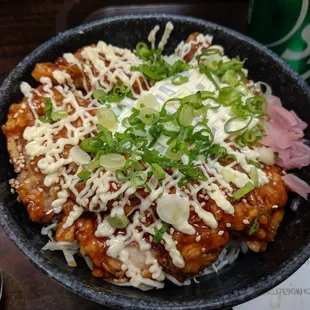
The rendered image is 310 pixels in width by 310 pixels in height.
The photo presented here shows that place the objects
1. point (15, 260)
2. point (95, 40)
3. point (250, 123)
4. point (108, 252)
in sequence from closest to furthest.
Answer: point (108, 252) → point (250, 123) → point (15, 260) → point (95, 40)

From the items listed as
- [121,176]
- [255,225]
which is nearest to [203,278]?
[255,225]

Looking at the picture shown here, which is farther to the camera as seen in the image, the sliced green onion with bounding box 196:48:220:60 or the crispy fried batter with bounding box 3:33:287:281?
the sliced green onion with bounding box 196:48:220:60

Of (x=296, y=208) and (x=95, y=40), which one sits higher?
(x=95, y=40)

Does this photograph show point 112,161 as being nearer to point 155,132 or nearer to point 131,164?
point 131,164

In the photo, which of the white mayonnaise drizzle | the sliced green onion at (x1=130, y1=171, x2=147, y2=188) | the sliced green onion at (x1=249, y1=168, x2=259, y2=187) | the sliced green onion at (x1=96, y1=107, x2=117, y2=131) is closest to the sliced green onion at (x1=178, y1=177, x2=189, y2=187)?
the white mayonnaise drizzle

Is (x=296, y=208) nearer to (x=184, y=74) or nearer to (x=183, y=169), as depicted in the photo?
(x=183, y=169)

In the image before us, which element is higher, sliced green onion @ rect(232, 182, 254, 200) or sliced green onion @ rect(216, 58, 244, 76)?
sliced green onion @ rect(216, 58, 244, 76)

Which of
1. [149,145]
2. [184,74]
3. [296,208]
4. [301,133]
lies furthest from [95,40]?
[296,208]

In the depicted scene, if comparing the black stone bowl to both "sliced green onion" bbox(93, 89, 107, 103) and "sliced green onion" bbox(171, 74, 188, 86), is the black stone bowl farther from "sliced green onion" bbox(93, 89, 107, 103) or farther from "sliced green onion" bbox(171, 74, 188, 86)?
"sliced green onion" bbox(171, 74, 188, 86)
